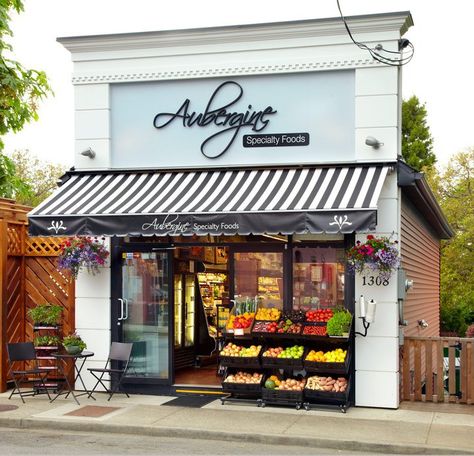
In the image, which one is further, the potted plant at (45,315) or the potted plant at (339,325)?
the potted plant at (45,315)

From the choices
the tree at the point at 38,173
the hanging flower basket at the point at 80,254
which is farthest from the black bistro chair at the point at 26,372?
the tree at the point at 38,173

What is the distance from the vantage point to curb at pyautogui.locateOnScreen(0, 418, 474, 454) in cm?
893

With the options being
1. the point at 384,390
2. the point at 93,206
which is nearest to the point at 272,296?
the point at 384,390

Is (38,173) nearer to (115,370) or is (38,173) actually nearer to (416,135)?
(416,135)

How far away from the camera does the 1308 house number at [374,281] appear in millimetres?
11367

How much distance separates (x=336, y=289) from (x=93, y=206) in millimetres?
3936

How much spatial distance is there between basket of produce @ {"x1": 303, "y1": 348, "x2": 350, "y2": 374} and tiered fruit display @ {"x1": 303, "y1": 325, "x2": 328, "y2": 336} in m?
0.31

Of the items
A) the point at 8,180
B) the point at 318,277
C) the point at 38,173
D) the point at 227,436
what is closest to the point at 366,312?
the point at 318,277

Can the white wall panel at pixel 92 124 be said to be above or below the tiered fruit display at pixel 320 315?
above

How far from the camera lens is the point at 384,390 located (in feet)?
37.1

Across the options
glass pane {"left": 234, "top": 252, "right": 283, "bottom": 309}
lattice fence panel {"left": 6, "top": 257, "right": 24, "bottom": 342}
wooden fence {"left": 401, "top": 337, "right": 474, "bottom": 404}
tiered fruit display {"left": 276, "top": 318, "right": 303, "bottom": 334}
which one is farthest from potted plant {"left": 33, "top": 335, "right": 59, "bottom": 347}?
wooden fence {"left": 401, "top": 337, "right": 474, "bottom": 404}

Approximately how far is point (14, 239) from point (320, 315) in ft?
17.5

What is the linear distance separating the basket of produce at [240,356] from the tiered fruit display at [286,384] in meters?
0.32

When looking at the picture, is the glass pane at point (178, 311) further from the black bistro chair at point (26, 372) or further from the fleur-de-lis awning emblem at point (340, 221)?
the fleur-de-lis awning emblem at point (340, 221)
